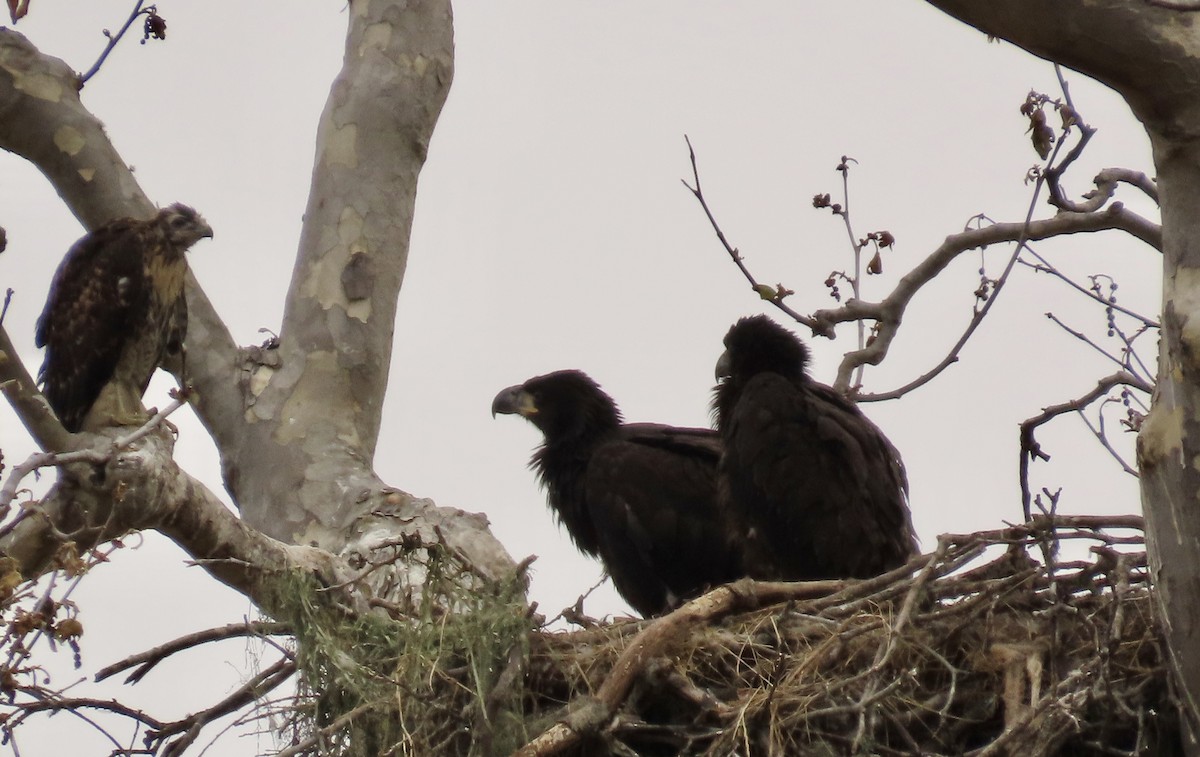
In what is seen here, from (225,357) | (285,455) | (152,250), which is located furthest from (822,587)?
(152,250)

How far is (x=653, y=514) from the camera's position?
7062 mm

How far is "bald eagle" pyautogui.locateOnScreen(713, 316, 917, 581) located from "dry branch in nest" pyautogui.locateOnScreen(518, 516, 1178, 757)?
4.90ft

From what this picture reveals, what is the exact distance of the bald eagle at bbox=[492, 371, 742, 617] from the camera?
7117 mm

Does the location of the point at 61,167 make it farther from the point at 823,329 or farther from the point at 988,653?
the point at 988,653

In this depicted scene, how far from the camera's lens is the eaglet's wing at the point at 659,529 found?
7.11m

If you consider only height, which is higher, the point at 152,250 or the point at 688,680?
the point at 152,250

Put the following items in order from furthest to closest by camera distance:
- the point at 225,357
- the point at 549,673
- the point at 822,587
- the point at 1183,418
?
the point at 225,357
the point at 822,587
the point at 549,673
the point at 1183,418

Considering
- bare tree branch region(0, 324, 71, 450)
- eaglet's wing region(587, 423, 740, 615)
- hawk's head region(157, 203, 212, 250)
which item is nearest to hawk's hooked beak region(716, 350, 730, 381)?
eaglet's wing region(587, 423, 740, 615)

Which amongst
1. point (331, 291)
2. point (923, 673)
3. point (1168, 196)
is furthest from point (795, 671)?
point (331, 291)

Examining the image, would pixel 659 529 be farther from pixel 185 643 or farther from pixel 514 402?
pixel 185 643

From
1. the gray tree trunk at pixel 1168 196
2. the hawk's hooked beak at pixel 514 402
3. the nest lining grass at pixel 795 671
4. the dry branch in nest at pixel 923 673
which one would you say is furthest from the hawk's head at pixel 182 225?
the gray tree trunk at pixel 1168 196

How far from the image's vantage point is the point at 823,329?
6.82 metres

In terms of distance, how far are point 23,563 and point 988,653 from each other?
2.95 meters

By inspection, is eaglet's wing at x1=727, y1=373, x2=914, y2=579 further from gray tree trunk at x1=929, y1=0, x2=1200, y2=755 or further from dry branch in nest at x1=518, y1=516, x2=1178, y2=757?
gray tree trunk at x1=929, y1=0, x2=1200, y2=755
